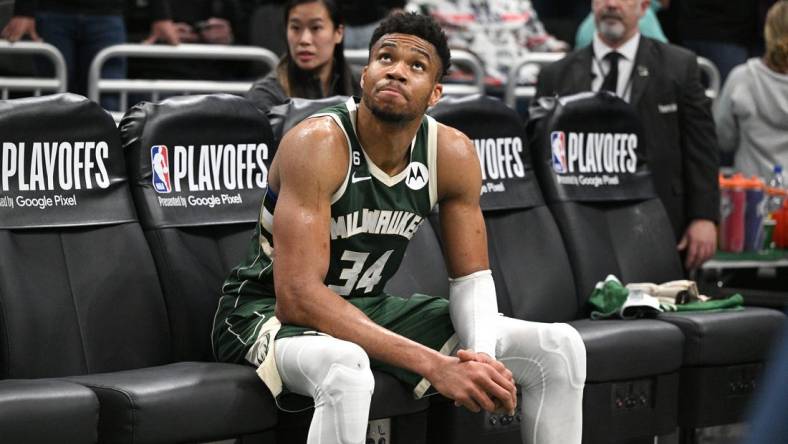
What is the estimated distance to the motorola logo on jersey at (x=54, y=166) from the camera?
3.85 meters

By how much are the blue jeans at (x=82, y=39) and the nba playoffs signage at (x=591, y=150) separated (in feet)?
6.16

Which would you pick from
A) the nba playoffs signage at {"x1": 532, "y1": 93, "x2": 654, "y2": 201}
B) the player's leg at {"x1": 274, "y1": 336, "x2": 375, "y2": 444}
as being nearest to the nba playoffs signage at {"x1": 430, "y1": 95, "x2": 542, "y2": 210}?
the nba playoffs signage at {"x1": 532, "y1": 93, "x2": 654, "y2": 201}

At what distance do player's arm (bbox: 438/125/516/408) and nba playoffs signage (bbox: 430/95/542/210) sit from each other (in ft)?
2.89

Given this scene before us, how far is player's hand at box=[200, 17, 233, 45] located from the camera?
6.65 metres

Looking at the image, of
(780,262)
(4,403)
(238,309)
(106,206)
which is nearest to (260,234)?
(238,309)

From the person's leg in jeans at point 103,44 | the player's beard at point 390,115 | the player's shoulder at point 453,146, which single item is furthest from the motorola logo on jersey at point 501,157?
the person's leg in jeans at point 103,44

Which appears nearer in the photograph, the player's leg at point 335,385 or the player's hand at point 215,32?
the player's leg at point 335,385

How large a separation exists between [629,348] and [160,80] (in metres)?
2.69

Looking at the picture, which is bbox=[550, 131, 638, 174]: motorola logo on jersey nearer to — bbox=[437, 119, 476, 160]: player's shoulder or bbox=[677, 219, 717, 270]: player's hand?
bbox=[677, 219, 717, 270]: player's hand

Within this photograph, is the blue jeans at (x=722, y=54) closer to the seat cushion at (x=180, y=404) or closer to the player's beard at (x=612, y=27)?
the player's beard at (x=612, y=27)

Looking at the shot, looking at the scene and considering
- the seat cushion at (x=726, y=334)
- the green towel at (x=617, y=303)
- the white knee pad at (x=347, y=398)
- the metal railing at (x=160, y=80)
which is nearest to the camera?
the white knee pad at (x=347, y=398)

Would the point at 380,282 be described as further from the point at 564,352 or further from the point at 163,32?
the point at 163,32

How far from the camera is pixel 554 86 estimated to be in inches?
224

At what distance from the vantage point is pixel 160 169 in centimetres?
413
